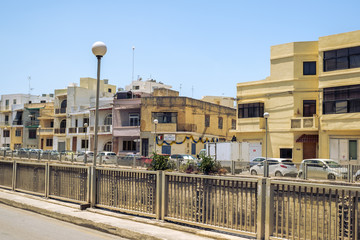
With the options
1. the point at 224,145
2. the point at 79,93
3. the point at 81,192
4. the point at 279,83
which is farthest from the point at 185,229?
the point at 79,93

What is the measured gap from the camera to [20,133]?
Answer: 85750 mm

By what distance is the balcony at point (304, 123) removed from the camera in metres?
37.6

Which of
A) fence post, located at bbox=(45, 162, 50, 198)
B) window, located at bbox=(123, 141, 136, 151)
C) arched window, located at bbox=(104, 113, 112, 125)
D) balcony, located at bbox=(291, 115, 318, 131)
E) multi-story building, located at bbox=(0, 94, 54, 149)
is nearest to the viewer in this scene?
fence post, located at bbox=(45, 162, 50, 198)

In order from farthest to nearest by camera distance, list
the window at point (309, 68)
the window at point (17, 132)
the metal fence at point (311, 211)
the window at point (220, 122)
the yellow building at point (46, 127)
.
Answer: the window at point (17, 132) < the yellow building at point (46, 127) < the window at point (220, 122) < the window at point (309, 68) < the metal fence at point (311, 211)

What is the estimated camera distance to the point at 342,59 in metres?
35.8

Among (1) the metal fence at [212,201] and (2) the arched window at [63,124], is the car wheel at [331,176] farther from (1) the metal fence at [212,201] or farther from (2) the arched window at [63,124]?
(2) the arched window at [63,124]

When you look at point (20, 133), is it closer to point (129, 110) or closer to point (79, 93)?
point (79, 93)

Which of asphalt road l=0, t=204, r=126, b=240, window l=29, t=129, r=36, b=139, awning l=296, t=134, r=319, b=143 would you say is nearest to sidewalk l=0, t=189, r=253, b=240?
asphalt road l=0, t=204, r=126, b=240

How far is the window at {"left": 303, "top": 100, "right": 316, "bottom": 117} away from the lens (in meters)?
39.1

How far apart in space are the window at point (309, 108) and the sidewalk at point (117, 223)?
31.8 meters

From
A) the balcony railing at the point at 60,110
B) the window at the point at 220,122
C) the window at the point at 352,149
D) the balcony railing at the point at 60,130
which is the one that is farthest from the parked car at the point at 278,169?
the balcony railing at the point at 60,110

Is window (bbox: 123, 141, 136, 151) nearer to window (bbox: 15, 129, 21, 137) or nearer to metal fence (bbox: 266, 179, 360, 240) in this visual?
window (bbox: 15, 129, 21, 137)

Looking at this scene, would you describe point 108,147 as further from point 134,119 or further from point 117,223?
point 117,223

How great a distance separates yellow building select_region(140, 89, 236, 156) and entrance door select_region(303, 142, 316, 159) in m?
17.5
